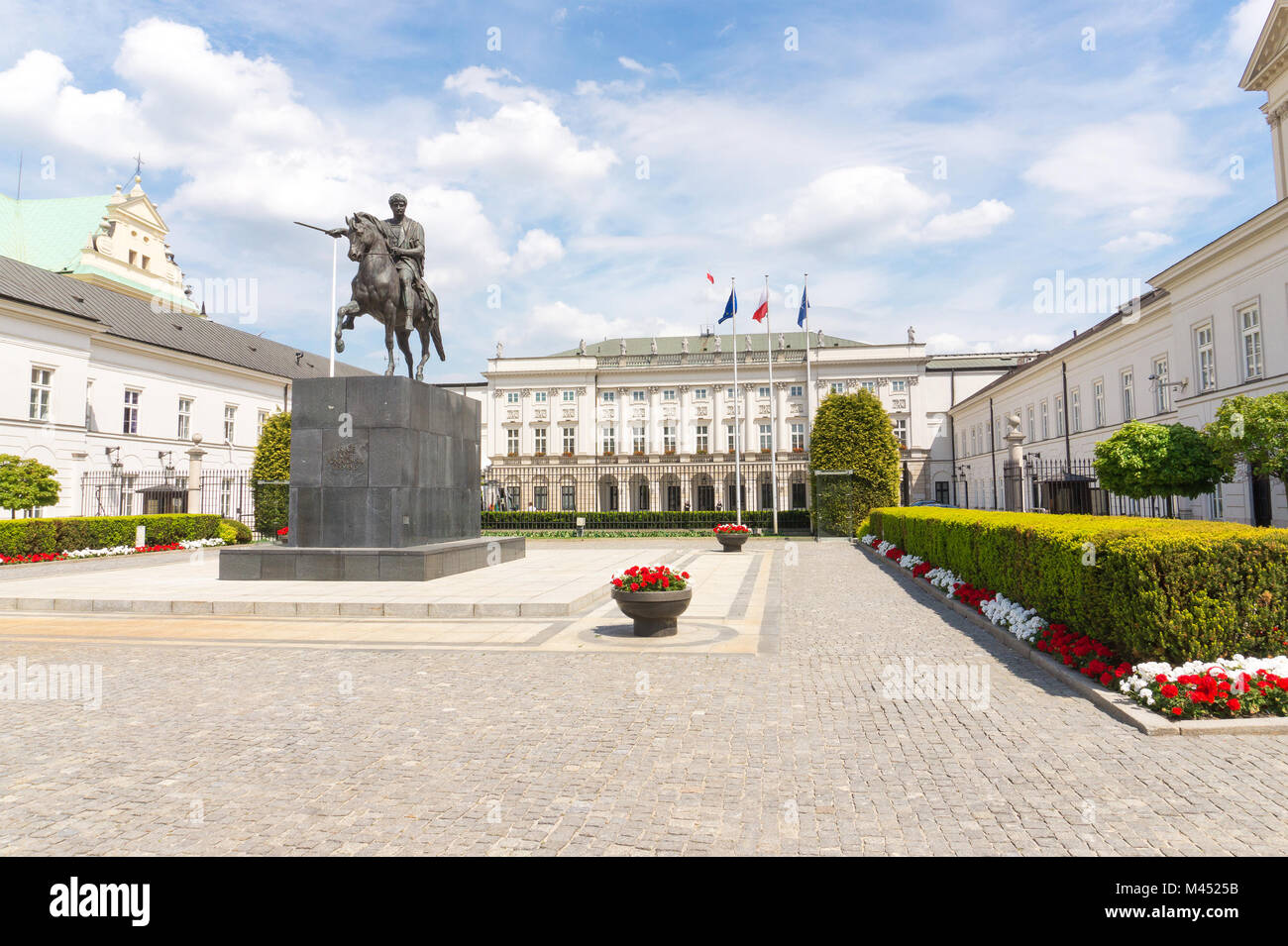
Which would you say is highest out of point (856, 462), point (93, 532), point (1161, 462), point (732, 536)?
point (856, 462)

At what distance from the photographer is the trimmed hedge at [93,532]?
22.8 m

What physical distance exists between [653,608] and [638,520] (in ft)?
111

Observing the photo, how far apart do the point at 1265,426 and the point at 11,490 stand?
36.0m

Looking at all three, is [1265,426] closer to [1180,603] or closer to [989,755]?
[1180,603]

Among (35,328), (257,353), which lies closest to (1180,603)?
(35,328)

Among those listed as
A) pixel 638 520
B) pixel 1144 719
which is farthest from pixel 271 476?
pixel 1144 719

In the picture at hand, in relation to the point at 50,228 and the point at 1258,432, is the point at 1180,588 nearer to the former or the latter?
the point at 1258,432

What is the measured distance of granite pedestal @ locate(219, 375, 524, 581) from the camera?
578 inches

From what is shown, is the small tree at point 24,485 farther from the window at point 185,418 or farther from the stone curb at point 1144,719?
the stone curb at point 1144,719

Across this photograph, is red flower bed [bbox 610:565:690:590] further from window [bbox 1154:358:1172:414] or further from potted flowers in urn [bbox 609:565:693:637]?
window [bbox 1154:358:1172:414]

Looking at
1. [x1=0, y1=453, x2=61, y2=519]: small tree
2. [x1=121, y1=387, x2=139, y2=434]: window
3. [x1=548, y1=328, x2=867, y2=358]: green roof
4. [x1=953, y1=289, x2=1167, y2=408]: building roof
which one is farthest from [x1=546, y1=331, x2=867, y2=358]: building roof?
[x1=0, y1=453, x2=61, y2=519]: small tree

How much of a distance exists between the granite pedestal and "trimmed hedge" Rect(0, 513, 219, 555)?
43.0ft

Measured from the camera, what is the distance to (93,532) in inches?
995

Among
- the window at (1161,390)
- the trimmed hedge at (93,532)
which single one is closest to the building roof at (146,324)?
the trimmed hedge at (93,532)
